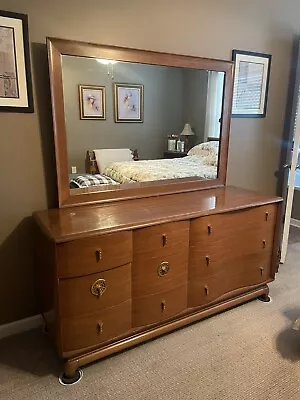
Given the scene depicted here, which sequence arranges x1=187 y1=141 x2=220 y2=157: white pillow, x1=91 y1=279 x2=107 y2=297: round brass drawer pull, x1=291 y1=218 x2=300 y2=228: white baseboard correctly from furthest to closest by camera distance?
x1=291 y1=218 x2=300 y2=228: white baseboard
x1=187 y1=141 x2=220 y2=157: white pillow
x1=91 y1=279 x2=107 y2=297: round brass drawer pull

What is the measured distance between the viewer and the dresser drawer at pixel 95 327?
1584mm

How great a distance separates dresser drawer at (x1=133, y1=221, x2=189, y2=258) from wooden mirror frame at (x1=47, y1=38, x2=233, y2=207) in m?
0.45

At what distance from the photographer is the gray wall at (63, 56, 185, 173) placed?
72.1 inches

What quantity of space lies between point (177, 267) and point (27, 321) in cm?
104

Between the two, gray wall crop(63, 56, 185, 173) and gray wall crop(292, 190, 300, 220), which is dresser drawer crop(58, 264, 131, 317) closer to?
gray wall crop(63, 56, 185, 173)

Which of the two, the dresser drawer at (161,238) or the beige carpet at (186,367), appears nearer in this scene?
the beige carpet at (186,367)

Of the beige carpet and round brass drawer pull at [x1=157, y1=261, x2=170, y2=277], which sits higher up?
round brass drawer pull at [x1=157, y1=261, x2=170, y2=277]

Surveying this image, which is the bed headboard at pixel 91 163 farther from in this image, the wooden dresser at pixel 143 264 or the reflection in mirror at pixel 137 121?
the wooden dresser at pixel 143 264

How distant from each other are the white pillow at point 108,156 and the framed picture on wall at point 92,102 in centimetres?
21

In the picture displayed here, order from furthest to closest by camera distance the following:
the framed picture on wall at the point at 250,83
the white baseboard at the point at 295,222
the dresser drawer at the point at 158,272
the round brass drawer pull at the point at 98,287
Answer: the white baseboard at the point at 295,222
the framed picture on wall at the point at 250,83
the dresser drawer at the point at 158,272
the round brass drawer pull at the point at 98,287

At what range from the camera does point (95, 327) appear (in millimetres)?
1648

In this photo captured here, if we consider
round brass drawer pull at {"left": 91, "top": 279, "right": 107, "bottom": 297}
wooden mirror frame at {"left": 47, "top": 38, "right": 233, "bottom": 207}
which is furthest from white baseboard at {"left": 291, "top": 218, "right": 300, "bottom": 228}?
round brass drawer pull at {"left": 91, "top": 279, "right": 107, "bottom": 297}

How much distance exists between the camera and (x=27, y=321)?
6.67 ft

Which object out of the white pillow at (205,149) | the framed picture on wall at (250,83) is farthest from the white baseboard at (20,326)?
the framed picture on wall at (250,83)
